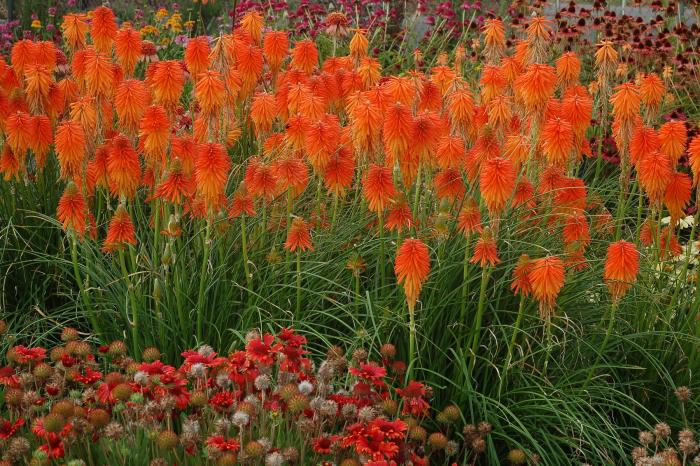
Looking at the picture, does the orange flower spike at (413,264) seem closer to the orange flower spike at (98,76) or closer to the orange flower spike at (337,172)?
the orange flower spike at (337,172)

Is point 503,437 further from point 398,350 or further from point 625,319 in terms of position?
point 625,319

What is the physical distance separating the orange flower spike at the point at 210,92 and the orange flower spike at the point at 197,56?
1.19 ft

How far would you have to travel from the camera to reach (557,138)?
3787 mm

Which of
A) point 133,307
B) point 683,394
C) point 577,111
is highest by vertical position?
point 577,111

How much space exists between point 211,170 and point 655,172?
1.63 metres

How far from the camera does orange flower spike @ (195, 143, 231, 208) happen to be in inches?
140

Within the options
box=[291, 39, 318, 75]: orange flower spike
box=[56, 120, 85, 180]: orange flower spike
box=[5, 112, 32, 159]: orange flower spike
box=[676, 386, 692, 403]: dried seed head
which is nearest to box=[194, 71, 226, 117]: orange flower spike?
box=[56, 120, 85, 180]: orange flower spike

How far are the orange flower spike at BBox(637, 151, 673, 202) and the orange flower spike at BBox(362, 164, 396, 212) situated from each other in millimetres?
963

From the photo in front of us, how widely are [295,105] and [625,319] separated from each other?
164 cm

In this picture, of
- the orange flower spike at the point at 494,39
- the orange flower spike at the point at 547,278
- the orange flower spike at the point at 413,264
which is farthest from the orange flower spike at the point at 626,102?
the orange flower spike at the point at 413,264

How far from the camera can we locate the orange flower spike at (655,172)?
3.72 meters

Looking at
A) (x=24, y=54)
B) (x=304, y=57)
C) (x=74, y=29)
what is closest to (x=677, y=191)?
(x=304, y=57)

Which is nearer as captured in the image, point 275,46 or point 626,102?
point 626,102

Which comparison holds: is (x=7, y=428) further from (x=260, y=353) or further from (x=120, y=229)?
(x=120, y=229)
